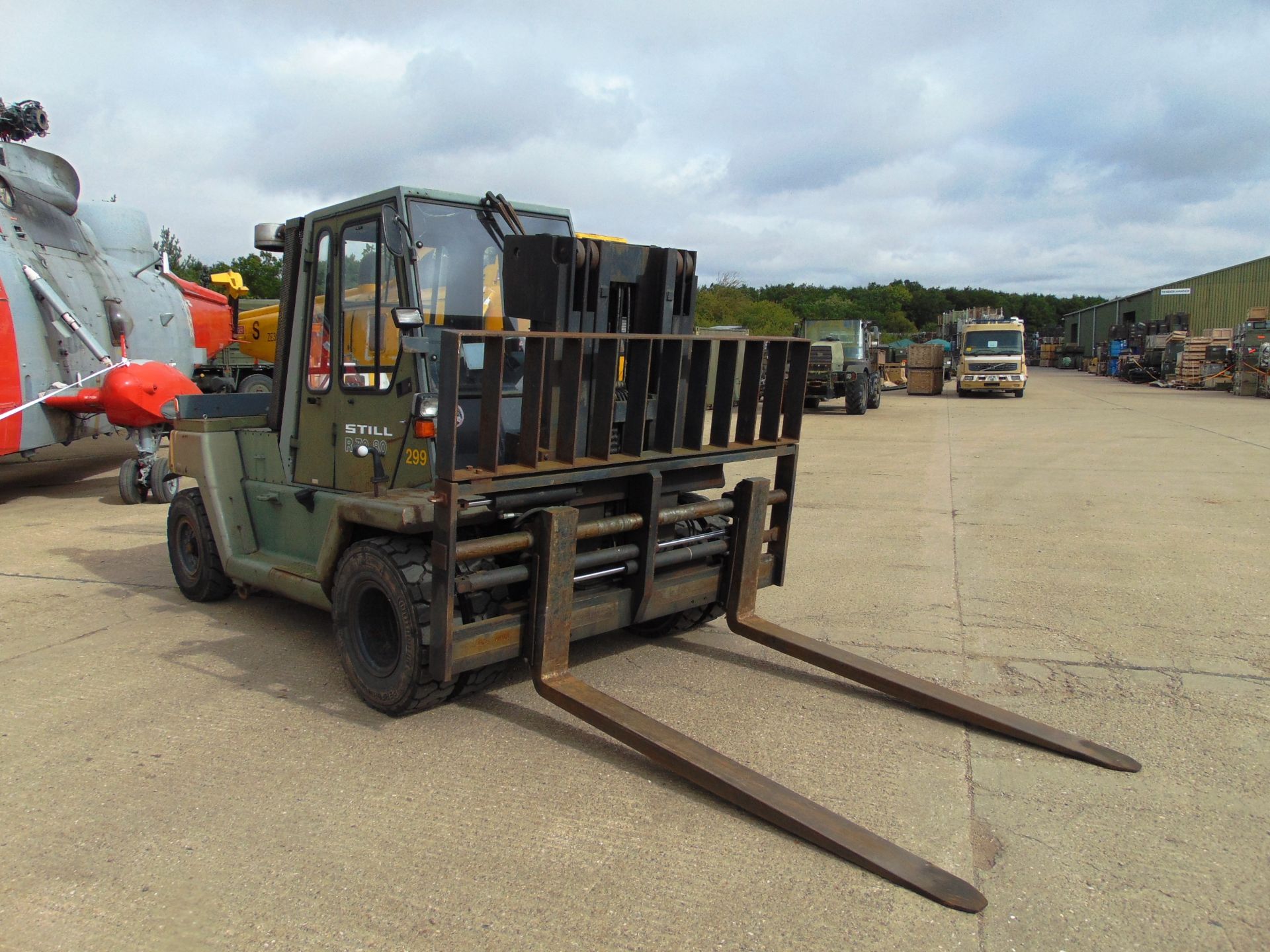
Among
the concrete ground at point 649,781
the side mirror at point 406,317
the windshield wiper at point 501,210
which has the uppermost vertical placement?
→ the windshield wiper at point 501,210

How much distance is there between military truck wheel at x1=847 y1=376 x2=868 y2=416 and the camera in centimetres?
2338

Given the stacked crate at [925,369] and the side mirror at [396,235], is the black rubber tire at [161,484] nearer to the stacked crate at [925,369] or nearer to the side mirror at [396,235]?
the side mirror at [396,235]

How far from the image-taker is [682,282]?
15.0 feet

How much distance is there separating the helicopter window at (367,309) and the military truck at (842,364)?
1882 cm

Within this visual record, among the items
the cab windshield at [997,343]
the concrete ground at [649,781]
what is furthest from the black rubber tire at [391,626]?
the cab windshield at [997,343]

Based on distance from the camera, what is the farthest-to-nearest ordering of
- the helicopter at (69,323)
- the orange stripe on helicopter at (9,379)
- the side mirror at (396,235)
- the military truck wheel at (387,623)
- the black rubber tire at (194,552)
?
the helicopter at (69,323) < the orange stripe on helicopter at (9,379) < the black rubber tire at (194,552) < the side mirror at (396,235) < the military truck wheel at (387,623)

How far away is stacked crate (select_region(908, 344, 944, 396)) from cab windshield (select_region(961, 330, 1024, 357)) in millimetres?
2311

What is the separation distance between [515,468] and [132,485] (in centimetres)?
812

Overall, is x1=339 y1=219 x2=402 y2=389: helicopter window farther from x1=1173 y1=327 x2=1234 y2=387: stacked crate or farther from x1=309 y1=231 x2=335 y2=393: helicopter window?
x1=1173 y1=327 x2=1234 y2=387: stacked crate

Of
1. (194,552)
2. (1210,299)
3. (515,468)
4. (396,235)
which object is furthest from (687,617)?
(1210,299)

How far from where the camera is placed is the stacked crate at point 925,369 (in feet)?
109

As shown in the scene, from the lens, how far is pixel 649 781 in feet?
11.8

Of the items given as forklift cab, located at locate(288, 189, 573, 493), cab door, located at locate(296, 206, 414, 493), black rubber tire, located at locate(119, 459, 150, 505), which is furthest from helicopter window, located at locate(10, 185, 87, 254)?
cab door, located at locate(296, 206, 414, 493)

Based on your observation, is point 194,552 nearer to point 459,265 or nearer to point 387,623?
point 387,623
